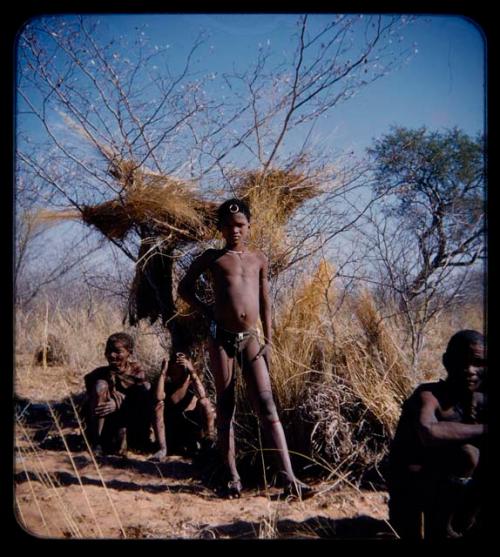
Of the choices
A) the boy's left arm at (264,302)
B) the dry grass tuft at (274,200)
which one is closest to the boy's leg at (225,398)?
the boy's left arm at (264,302)

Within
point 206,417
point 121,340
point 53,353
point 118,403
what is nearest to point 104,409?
point 118,403

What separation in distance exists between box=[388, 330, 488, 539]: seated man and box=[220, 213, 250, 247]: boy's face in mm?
1636

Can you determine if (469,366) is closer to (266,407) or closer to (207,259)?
(266,407)

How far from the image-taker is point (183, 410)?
4.54 meters

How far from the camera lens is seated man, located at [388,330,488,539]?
2367 millimetres

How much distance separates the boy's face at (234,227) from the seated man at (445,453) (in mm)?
1636

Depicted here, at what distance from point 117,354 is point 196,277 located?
46.8 inches

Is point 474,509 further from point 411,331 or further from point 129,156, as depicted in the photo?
Result: point 129,156

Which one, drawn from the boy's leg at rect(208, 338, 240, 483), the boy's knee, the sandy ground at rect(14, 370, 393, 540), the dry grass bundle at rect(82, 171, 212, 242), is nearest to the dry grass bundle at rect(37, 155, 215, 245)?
the dry grass bundle at rect(82, 171, 212, 242)

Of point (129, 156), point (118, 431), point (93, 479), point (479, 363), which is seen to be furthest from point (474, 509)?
point (129, 156)

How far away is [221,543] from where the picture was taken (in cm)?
236

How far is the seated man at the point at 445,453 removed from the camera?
2.37 m

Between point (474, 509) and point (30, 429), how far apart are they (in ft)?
13.8

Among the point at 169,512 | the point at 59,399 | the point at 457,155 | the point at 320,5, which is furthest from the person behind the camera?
the point at 457,155
